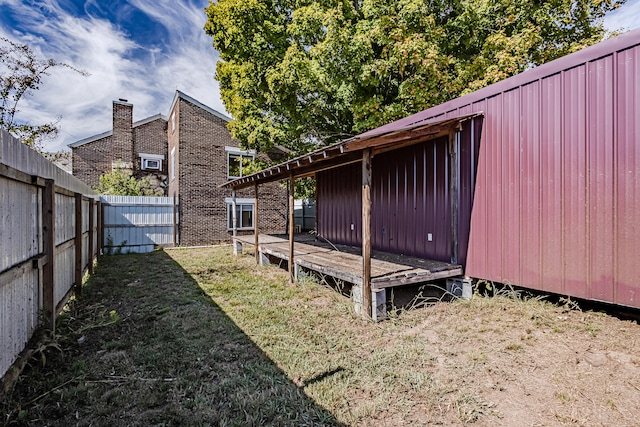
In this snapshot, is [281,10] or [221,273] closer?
[221,273]

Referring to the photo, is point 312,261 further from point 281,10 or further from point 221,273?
point 281,10

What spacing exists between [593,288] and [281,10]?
41.3 feet

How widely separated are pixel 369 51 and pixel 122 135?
1282 centimetres

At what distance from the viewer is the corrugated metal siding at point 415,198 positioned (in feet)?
17.4

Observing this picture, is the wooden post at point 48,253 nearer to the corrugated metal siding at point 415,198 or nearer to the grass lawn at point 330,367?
the grass lawn at point 330,367

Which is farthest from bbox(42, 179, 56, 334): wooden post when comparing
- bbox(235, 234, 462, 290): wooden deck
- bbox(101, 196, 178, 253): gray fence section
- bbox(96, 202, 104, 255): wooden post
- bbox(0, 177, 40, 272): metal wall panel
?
bbox(101, 196, 178, 253): gray fence section

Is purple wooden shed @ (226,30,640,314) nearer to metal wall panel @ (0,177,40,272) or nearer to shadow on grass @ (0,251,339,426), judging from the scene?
shadow on grass @ (0,251,339,426)

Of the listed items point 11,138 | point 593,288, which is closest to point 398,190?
point 593,288

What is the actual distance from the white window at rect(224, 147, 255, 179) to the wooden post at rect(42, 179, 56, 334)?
11076 mm

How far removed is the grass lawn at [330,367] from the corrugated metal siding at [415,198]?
1.36m

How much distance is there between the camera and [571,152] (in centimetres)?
400

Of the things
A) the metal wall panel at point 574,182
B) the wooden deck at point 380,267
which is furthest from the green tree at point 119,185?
the metal wall panel at point 574,182

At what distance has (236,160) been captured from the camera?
14.9 m

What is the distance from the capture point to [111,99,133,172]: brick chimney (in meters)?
15.5
